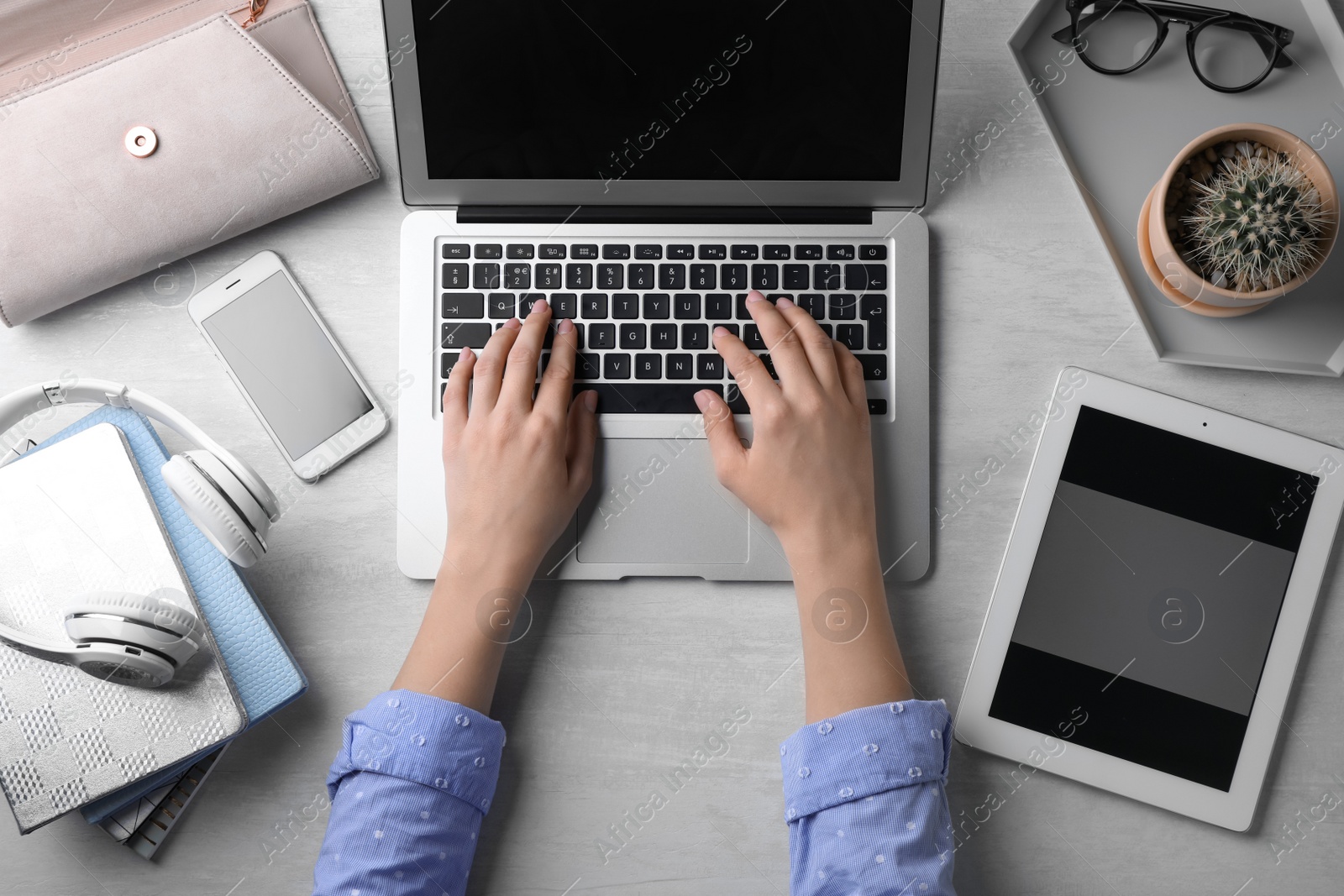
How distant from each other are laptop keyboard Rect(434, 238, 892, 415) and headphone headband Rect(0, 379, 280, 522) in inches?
6.5

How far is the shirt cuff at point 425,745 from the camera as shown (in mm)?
655

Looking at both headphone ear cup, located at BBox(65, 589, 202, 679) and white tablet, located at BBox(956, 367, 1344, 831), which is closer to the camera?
headphone ear cup, located at BBox(65, 589, 202, 679)

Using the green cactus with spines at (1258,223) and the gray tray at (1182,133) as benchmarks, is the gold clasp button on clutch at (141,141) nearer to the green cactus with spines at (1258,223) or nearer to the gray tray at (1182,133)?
the gray tray at (1182,133)

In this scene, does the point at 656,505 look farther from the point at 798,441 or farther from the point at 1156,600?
the point at 1156,600

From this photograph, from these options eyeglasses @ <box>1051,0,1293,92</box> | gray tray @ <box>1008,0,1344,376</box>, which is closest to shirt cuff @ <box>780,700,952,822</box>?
gray tray @ <box>1008,0,1344,376</box>

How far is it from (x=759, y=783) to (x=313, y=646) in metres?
0.39

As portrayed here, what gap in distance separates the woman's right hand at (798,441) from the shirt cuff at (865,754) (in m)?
0.13

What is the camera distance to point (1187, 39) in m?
0.77

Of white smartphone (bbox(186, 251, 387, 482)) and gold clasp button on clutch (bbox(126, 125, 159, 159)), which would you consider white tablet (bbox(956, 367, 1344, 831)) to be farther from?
gold clasp button on clutch (bbox(126, 125, 159, 159))

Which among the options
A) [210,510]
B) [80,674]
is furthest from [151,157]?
[80,674]

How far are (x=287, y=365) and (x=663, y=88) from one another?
1.30 ft

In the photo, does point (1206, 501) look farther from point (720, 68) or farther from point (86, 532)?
point (86, 532)

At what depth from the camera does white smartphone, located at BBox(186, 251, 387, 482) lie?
74 cm

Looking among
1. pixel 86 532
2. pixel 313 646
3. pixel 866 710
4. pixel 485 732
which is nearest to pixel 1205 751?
pixel 866 710
